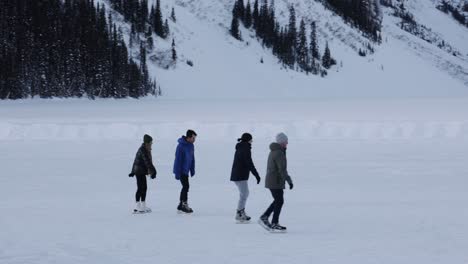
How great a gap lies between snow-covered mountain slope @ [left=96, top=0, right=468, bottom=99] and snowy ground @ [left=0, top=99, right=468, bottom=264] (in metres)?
77.1

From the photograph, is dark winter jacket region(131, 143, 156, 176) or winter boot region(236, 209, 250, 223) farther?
dark winter jacket region(131, 143, 156, 176)

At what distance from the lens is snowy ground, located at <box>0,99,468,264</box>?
809cm

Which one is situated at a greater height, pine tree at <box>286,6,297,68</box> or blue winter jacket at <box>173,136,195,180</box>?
pine tree at <box>286,6,297,68</box>

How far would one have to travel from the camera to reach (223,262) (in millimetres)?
7465

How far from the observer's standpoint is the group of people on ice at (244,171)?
→ 9211 mm

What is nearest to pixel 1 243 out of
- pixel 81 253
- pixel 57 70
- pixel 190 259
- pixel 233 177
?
pixel 81 253

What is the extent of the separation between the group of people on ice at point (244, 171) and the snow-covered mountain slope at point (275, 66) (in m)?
87.0

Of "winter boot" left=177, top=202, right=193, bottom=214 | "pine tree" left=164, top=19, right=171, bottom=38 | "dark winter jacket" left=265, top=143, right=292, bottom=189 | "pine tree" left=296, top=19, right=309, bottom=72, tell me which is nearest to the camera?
"dark winter jacket" left=265, top=143, right=292, bottom=189

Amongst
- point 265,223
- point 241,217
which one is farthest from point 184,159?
point 265,223

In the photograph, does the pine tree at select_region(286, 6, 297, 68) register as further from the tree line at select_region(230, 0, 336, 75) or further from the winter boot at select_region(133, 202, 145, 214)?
the winter boot at select_region(133, 202, 145, 214)

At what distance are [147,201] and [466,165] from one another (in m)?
10.9

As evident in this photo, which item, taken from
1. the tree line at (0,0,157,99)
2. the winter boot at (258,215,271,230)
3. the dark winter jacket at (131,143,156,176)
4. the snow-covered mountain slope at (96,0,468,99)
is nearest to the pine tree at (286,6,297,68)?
the snow-covered mountain slope at (96,0,468,99)

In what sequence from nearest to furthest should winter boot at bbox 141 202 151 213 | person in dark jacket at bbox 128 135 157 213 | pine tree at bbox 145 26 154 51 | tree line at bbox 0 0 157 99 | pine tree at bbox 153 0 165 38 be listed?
person in dark jacket at bbox 128 135 157 213
winter boot at bbox 141 202 151 213
tree line at bbox 0 0 157 99
pine tree at bbox 145 26 154 51
pine tree at bbox 153 0 165 38

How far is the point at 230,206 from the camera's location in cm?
1219
